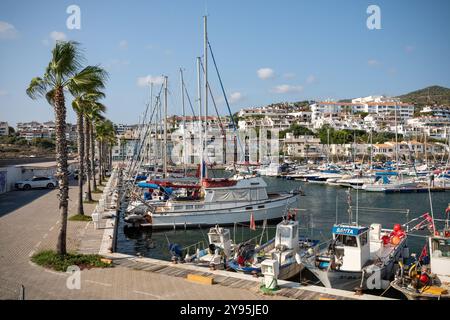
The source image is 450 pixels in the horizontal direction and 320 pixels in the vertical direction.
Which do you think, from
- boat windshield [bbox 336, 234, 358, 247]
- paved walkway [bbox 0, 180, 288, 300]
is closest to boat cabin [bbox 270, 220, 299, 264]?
boat windshield [bbox 336, 234, 358, 247]

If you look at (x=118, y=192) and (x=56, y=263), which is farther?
(x=118, y=192)

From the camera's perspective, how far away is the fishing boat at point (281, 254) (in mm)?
17844

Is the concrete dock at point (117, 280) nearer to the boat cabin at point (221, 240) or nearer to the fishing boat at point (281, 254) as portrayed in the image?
the fishing boat at point (281, 254)

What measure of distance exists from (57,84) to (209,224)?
1803 cm

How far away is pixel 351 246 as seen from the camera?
689 inches

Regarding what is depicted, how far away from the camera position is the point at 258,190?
3362cm

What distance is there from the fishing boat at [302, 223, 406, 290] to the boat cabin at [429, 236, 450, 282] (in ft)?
7.19

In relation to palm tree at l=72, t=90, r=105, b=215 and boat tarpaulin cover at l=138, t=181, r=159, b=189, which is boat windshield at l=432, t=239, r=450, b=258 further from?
boat tarpaulin cover at l=138, t=181, r=159, b=189

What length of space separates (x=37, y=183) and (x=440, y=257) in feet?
138

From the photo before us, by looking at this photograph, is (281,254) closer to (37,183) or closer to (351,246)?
(351,246)

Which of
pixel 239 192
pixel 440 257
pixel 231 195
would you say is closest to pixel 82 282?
pixel 440 257

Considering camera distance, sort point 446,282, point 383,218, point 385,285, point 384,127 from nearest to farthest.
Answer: point 446,282
point 385,285
point 383,218
point 384,127
